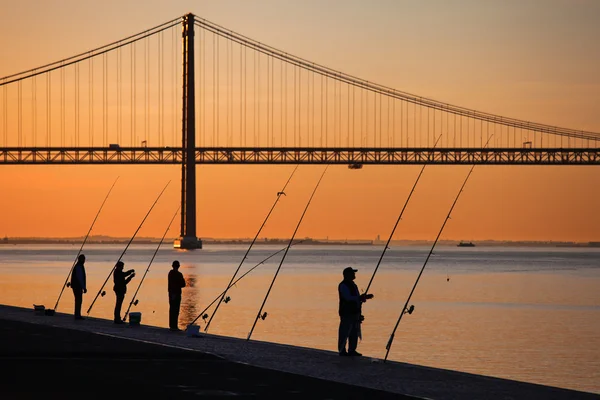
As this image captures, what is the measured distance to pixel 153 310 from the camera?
3850cm

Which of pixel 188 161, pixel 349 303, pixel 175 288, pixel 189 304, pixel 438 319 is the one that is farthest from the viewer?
pixel 188 161

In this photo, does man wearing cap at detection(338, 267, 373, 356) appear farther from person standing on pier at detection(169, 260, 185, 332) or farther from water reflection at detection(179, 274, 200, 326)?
water reflection at detection(179, 274, 200, 326)

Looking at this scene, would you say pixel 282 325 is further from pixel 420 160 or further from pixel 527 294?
pixel 420 160

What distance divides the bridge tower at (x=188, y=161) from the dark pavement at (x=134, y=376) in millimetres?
75931

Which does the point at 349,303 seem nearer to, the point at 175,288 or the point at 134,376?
the point at 134,376

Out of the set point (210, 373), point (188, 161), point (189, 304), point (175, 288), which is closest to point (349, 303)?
point (210, 373)

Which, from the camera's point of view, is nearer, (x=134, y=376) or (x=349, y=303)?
(x=134, y=376)

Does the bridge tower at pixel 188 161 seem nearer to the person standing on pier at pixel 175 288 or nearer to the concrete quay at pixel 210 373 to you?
the person standing on pier at pixel 175 288

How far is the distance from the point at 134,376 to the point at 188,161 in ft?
268

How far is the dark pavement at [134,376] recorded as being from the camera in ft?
40.7

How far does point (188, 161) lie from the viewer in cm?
9538

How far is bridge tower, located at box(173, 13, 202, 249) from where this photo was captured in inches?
3730

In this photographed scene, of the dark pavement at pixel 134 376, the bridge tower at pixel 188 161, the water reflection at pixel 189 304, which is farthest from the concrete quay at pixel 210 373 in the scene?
the bridge tower at pixel 188 161

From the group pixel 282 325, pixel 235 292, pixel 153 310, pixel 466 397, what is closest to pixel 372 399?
pixel 466 397
